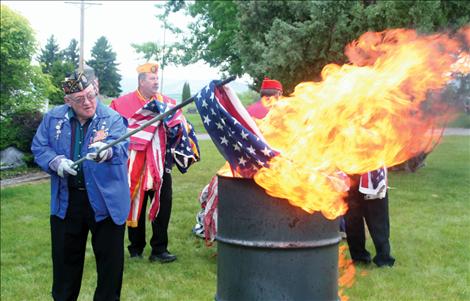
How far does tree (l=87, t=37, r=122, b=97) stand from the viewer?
74.4 m

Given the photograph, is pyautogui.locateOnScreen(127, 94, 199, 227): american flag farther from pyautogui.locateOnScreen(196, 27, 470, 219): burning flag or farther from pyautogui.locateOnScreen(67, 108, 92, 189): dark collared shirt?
pyautogui.locateOnScreen(196, 27, 470, 219): burning flag

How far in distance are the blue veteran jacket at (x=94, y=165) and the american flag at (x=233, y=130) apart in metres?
1.01

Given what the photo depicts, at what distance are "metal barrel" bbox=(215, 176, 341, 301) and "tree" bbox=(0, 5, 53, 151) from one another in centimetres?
1054

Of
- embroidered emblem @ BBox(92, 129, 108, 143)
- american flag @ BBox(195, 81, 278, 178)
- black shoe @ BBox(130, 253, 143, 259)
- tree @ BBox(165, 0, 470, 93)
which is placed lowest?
black shoe @ BBox(130, 253, 143, 259)

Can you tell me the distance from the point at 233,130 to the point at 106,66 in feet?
247

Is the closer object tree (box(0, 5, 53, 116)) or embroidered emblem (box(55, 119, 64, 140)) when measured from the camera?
embroidered emblem (box(55, 119, 64, 140))

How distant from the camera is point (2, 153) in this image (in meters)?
14.7

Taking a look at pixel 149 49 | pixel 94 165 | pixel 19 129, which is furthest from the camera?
pixel 149 49

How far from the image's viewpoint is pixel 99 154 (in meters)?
4.09

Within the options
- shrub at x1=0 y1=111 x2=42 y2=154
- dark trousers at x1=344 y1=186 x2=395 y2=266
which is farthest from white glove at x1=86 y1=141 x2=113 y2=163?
shrub at x1=0 y1=111 x2=42 y2=154

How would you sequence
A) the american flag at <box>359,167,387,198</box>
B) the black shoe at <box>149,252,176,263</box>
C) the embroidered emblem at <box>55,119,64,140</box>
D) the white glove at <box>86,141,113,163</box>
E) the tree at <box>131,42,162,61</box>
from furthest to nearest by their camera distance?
the tree at <box>131,42,162,61</box> < the black shoe at <box>149,252,176,263</box> < the american flag at <box>359,167,387,198</box> < the embroidered emblem at <box>55,119,64,140</box> < the white glove at <box>86,141,113,163</box>

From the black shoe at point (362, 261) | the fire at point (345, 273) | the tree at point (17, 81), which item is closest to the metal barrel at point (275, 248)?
the fire at point (345, 273)

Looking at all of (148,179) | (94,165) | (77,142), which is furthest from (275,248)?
(148,179)

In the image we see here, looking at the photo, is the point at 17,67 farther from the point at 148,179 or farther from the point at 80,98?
the point at 80,98
